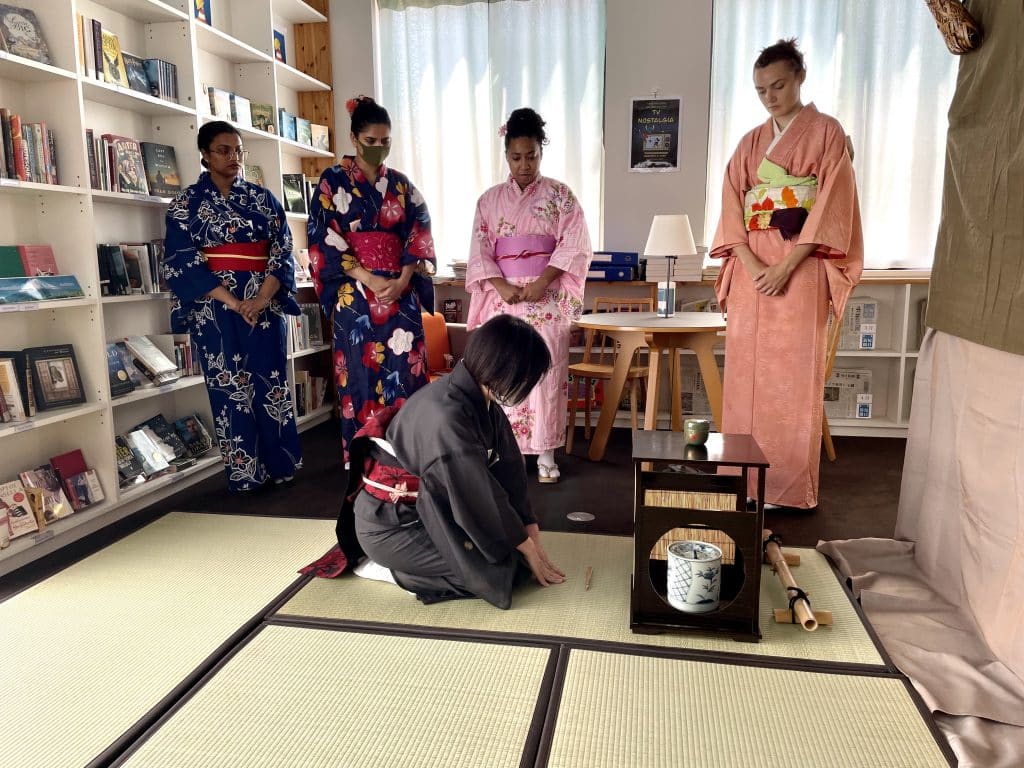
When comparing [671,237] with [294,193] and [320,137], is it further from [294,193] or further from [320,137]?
[320,137]

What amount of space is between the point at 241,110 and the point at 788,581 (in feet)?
12.0

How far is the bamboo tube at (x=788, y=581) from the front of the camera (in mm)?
1864

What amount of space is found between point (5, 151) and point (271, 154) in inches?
69.9

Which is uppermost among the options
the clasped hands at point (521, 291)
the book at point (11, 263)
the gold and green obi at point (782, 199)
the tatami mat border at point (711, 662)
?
the gold and green obi at point (782, 199)

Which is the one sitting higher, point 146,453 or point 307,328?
point 307,328

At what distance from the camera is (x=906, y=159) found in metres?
4.38

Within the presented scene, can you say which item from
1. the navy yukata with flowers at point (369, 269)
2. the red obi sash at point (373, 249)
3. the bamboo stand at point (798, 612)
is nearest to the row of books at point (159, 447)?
the navy yukata with flowers at point (369, 269)

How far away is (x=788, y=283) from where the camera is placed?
2883 mm

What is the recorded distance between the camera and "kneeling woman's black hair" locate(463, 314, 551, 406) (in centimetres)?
193

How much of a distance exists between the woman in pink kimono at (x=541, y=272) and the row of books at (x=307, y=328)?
147 cm

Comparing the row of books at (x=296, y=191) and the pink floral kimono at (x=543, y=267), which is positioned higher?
the row of books at (x=296, y=191)

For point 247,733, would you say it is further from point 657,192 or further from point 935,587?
point 657,192

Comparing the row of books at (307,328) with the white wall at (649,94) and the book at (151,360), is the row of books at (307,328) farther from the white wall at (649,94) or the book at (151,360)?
the white wall at (649,94)

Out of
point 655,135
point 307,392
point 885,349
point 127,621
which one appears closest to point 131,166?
point 307,392
